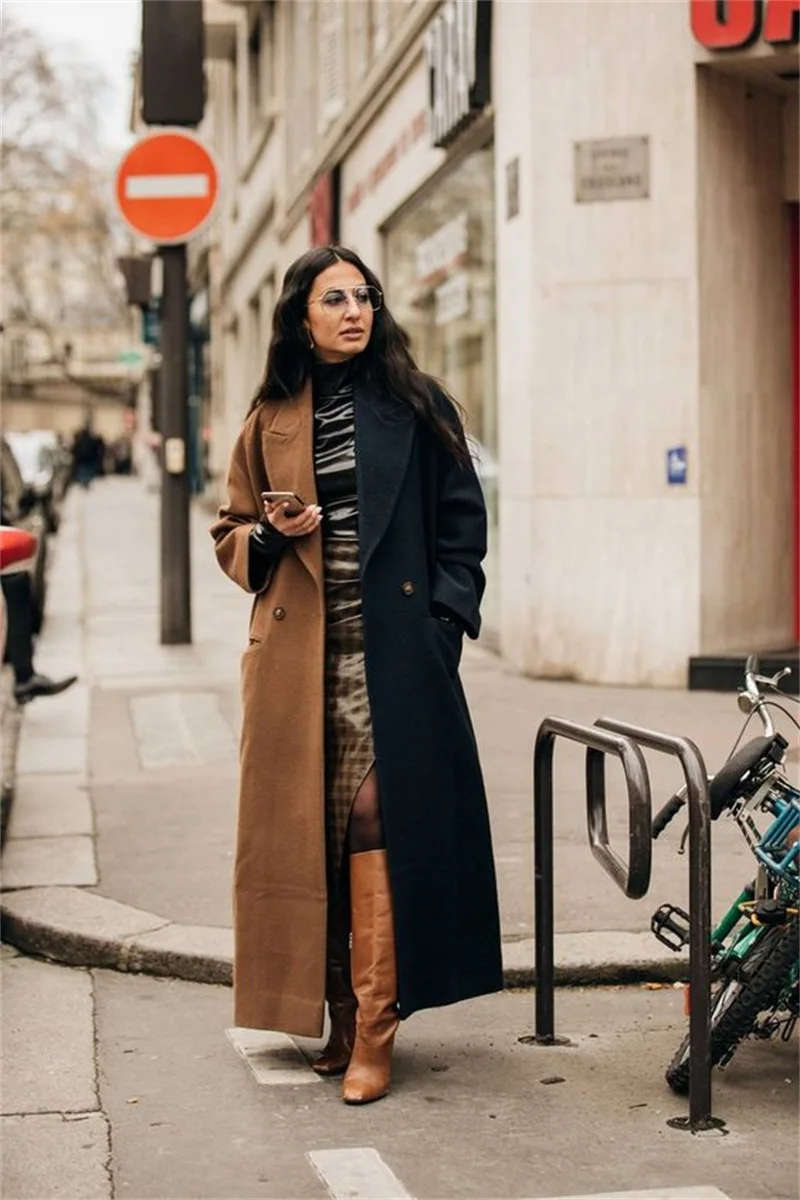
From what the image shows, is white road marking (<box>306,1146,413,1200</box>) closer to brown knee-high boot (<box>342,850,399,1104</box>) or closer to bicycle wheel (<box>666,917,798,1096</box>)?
brown knee-high boot (<box>342,850,399,1104</box>)

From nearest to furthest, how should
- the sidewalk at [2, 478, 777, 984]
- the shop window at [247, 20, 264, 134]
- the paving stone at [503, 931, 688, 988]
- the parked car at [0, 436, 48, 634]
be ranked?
the paving stone at [503, 931, 688, 988] → the sidewalk at [2, 478, 777, 984] → the parked car at [0, 436, 48, 634] → the shop window at [247, 20, 264, 134]

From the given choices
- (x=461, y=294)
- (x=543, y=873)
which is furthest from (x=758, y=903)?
(x=461, y=294)

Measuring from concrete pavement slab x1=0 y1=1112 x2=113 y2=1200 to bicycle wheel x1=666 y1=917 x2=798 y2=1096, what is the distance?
4.48 feet

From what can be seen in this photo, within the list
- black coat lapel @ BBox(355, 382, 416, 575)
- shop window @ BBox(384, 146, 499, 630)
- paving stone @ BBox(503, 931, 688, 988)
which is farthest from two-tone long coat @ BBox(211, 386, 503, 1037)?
shop window @ BBox(384, 146, 499, 630)

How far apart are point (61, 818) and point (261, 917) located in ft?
10.7

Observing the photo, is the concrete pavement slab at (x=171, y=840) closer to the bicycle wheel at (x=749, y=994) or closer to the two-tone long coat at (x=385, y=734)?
the two-tone long coat at (x=385, y=734)

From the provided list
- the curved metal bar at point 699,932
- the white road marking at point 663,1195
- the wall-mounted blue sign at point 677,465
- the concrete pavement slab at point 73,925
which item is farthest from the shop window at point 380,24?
the white road marking at point 663,1195

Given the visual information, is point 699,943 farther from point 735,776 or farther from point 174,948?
point 174,948

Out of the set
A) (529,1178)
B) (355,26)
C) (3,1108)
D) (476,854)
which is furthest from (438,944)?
(355,26)

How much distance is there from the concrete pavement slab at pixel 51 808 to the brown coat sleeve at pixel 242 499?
2.99m

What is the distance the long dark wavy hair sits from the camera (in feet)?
15.8

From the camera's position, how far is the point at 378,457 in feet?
15.6

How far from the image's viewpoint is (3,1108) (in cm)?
468

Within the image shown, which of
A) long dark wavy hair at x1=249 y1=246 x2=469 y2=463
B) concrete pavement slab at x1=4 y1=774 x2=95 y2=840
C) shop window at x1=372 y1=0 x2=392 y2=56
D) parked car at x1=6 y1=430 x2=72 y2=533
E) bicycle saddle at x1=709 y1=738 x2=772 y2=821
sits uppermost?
shop window at x1=372 y1=0 x2=392 y2=56
